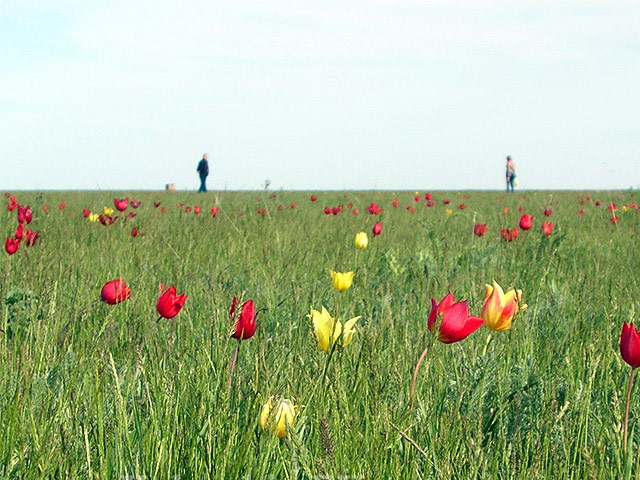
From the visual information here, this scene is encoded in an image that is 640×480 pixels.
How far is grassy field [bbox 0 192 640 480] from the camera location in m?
1.27

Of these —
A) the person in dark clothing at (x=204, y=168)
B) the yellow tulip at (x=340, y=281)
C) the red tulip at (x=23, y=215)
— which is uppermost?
the person in dark clothing at (x=204, y=168)

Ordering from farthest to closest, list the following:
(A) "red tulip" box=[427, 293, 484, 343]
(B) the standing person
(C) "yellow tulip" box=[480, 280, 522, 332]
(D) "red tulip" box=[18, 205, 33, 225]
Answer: (B) the standing person < (D) "red tulip" box=[18, 205, 33, 225] < (C) "yellow tulip" box=[480, 280, 522, 332] < (A) "red tulip" box=[427, 293, 484, 343]

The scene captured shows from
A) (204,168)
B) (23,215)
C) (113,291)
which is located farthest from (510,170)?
(113,291)

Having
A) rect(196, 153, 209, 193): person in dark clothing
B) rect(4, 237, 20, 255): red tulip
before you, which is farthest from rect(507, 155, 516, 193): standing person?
rect(4, 237, 20, 255): red tulip

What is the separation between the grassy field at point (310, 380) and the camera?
4.17ft

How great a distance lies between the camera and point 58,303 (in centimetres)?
264

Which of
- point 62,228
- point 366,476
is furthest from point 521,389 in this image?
point 62,228

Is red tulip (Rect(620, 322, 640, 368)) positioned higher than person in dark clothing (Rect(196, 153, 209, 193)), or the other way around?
person in dark clothing (Rect(196, 153, 209, 193))

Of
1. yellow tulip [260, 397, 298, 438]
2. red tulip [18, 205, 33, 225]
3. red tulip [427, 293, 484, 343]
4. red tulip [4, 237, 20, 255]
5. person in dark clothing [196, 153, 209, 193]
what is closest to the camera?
yellow tulip [260, 397, 298, 438]

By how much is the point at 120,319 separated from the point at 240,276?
86cm

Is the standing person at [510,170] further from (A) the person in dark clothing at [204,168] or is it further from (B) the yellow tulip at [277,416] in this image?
(B) the yellow tulip at [277,416]

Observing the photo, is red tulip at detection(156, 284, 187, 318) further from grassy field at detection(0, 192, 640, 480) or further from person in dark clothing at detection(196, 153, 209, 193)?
person in dark clothing at detection(196, 153, 209, 193)

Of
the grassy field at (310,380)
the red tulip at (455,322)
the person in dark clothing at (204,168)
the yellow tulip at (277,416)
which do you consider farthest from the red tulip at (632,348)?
the person in dark clothing at (204,168)

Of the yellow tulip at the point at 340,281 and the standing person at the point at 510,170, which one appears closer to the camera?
the yellow tulip at the point at 340,281
